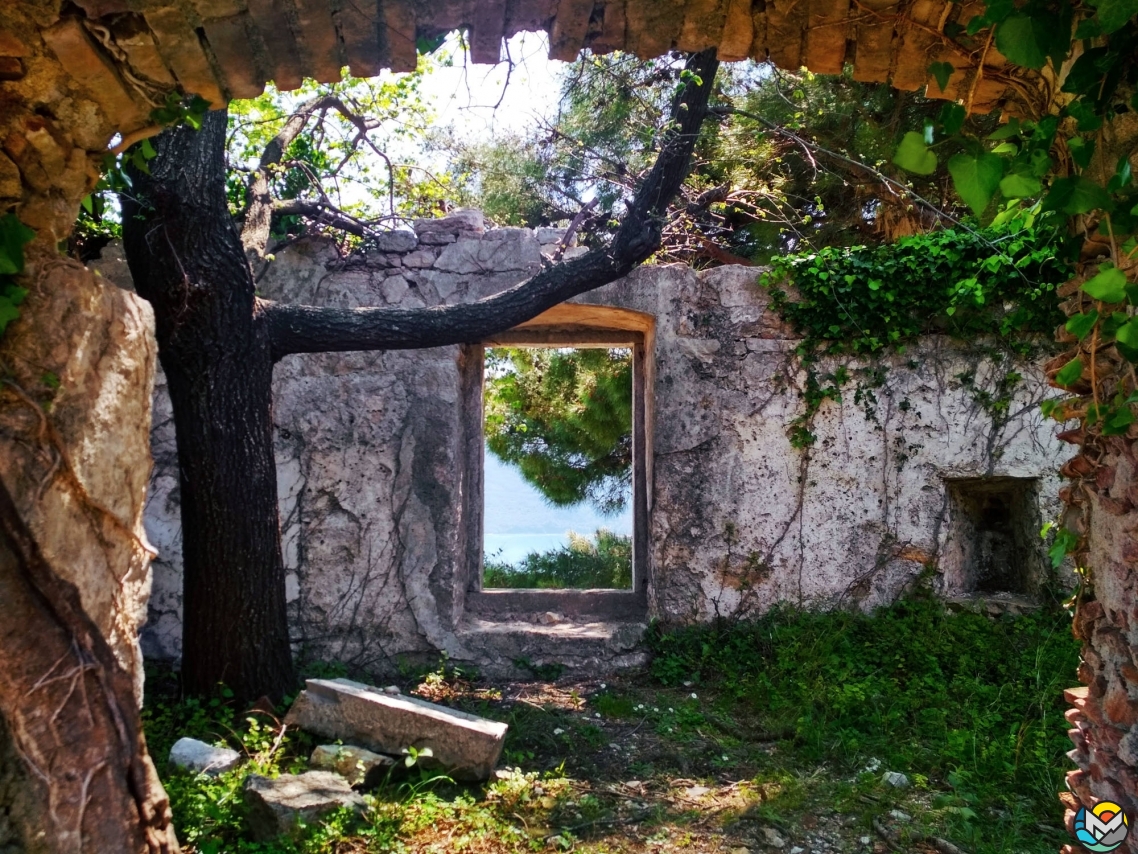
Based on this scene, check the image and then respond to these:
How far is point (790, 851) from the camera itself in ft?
9.33

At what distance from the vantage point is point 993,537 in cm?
521

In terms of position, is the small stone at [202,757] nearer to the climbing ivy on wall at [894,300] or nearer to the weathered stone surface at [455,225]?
the weathered stone surface at [455,225]

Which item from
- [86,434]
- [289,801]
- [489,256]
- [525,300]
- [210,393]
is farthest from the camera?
[489,256]

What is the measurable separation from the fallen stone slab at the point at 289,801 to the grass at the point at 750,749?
0.06 meters

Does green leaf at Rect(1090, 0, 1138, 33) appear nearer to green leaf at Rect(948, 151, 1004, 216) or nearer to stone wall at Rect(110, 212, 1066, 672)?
green leaf at Rect(948, 151, 1004, 216)

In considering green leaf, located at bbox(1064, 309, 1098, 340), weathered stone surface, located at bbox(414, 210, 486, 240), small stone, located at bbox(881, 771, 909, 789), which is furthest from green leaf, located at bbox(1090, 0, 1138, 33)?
weathered stone surface, located at bbox(414, 210, 486, 240)

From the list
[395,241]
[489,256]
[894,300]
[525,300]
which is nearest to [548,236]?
[489,256]

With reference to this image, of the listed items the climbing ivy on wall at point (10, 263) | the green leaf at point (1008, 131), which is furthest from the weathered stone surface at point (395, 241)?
the green leaf at point (1008, 131)

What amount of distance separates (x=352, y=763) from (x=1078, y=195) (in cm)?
284

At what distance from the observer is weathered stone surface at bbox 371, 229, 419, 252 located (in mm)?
5133

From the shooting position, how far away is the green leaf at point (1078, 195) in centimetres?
162

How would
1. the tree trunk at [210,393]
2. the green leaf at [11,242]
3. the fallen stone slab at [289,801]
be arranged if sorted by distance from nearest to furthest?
the green leaf at [11,242], the fallen stone slab at [289,801], the tree trunk at [210,393]

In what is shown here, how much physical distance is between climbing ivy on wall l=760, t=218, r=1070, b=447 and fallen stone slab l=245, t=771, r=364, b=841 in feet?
10.1

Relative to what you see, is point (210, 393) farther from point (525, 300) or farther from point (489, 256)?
point (489, 256)
